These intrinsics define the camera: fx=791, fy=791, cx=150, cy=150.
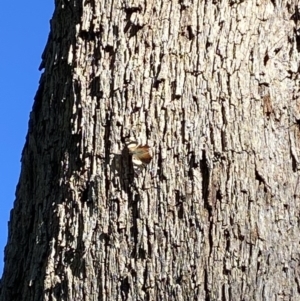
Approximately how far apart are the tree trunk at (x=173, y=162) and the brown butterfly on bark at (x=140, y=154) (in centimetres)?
2

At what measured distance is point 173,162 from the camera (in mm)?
1534

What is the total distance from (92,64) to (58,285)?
0.48 meters

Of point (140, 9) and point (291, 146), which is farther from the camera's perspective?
point (140, 9)

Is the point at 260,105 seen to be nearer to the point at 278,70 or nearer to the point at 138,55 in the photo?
the point at 278,70

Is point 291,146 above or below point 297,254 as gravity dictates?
above

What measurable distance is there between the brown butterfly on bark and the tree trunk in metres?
0.02

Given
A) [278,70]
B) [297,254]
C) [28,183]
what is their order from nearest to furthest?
[297,254], [278,70], [28,183]

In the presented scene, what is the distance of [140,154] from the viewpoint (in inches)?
60.8

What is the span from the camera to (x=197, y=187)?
1.51m

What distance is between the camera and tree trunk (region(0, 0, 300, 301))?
4.81 ft

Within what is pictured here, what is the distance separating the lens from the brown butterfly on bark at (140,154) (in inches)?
60.6

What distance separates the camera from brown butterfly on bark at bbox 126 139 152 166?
1540 mm

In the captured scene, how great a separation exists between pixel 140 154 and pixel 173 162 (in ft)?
0.22

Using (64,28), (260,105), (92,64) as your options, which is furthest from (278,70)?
(64,28)
